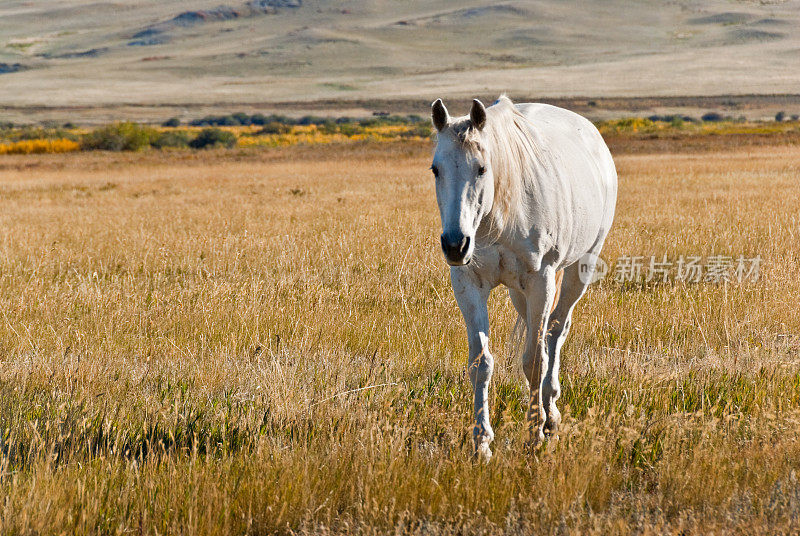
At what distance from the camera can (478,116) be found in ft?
12.9

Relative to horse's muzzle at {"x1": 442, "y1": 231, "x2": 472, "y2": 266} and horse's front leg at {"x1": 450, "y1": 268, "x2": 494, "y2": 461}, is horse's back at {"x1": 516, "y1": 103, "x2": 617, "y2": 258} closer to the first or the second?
horse's front leg at {"x1": 450, "y1": 268, "x2": 494, "y2": 461}

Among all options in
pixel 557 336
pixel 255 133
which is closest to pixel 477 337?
pixel 557 336

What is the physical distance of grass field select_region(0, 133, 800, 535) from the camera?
3.62 m

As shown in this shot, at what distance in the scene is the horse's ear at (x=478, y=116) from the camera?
12.7 feet

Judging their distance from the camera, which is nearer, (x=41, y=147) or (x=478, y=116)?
(x=478, y=116)

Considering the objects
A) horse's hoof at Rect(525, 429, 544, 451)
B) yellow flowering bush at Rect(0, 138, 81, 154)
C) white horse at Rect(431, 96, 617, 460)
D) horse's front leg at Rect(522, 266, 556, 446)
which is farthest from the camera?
yellow flowering bush at Rect(0, 138, 81, 154)

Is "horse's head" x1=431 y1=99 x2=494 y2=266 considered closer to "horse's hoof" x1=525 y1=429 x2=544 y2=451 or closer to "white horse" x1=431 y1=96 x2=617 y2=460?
"white horse" x1=431 y1=96 x2=617 y2=460

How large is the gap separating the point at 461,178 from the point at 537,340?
1407 mm

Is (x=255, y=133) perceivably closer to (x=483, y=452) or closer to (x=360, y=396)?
(x=360, y=396)

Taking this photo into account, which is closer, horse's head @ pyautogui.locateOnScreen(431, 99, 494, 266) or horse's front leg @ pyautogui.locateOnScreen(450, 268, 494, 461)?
horse's head @ pyautogui.locateOnScreen(431, 99, 494, 266)

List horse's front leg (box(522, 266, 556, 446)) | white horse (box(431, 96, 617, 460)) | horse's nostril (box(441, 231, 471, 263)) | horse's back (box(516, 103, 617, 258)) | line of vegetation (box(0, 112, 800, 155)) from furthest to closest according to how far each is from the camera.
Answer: line of vegetation (box(0, 112, 800, 155)), horse's back (box(516, 103, 617, 258)), horse's front leg (box(522, 266, 556, 446)), white horse (box(431, 96, 617, 460)), horse's nostril (box(441, 231, 471, 263))

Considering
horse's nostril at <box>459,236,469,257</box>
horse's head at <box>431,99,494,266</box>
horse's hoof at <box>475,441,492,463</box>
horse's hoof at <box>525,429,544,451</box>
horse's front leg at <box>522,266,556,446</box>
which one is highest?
horse's head at <box>431,99,494,266</box>

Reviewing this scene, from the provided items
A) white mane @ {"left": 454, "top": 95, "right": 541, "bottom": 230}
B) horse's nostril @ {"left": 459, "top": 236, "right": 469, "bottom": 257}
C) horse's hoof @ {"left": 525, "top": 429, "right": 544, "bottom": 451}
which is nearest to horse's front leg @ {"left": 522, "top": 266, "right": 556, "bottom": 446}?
horse's hoof @ {"left": 525, "top": 429, "right": 544, "bottom": 451}

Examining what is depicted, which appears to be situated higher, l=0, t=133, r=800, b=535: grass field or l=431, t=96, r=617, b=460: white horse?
l=431, t=96, r=617, b=460: white horse
